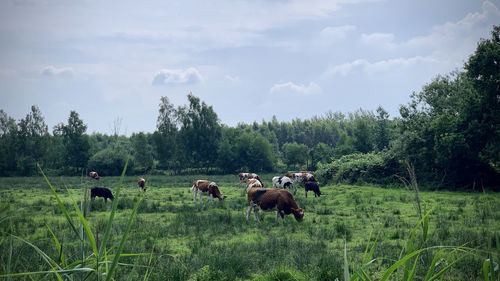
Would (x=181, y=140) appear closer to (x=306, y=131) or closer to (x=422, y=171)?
(x=422, y=171)

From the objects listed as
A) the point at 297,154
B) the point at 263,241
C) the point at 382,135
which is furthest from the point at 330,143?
the point at 263,241

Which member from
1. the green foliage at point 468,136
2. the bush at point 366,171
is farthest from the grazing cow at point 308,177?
the green foliage at point 468,136

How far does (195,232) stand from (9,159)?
215 feet

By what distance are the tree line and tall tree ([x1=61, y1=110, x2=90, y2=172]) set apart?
170 mm

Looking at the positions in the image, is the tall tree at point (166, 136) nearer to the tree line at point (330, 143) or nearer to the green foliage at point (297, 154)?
the tree line at point (330, 143)

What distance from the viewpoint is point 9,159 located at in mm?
61125

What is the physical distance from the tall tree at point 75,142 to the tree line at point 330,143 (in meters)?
0.17

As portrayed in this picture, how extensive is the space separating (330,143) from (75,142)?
7217 cm

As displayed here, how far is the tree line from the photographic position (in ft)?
70.9

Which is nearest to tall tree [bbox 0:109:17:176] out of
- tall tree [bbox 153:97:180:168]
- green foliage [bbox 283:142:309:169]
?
tall tree [bbox 153:97:180:168]

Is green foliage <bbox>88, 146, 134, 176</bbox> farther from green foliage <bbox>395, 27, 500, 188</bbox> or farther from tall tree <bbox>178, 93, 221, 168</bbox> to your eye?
green foliage <bbox>395, 27, 500, 188</bbox>

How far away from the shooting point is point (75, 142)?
6191cm

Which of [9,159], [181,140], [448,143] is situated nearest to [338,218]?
[448,143]

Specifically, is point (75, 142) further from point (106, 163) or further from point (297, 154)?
point (297, 154)
